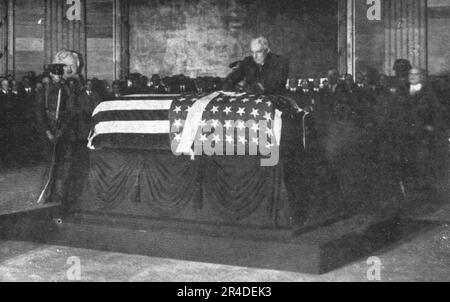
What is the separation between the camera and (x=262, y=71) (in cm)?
591

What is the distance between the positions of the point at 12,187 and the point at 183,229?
4123mm

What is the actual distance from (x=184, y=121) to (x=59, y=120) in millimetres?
2255

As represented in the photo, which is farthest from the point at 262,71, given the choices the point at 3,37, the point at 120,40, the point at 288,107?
the point at 3,37

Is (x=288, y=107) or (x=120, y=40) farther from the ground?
(x=120, y=40)

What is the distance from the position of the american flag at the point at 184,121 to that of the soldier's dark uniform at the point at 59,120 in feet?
3.82

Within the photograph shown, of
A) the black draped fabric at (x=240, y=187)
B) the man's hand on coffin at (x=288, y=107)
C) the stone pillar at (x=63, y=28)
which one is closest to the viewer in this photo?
the black draped fabric at (x=240, y=187)

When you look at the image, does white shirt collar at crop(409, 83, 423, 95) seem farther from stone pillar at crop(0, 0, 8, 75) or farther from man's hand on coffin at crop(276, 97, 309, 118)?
stone pillar at crop(0, 0, 8, 75)

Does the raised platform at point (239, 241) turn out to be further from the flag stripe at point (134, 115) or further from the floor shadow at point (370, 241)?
the flag stripe at point (134, 115)

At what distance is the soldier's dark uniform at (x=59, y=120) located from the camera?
23.1 ft

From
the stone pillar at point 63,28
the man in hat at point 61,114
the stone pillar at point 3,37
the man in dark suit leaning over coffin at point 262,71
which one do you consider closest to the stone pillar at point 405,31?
the stone pillar at point 63,28

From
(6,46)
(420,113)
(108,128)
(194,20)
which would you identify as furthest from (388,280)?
(6,46)

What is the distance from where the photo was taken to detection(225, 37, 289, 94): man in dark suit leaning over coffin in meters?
5.82

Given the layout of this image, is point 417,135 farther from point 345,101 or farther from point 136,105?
point 136,105

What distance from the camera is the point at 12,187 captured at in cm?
862
